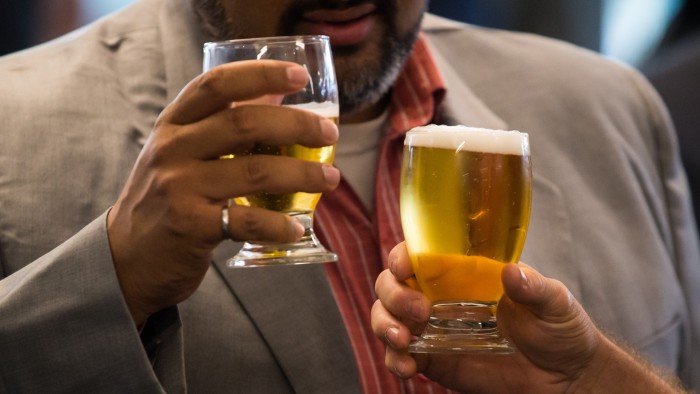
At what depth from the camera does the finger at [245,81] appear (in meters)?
1.14

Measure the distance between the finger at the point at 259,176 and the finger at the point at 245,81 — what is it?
7cm

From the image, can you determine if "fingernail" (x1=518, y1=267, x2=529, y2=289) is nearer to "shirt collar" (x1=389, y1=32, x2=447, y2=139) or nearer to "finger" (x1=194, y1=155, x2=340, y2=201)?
"finger" (x1=194, y1=155, x2=340, y2=201)

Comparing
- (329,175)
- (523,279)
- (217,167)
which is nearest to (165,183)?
(217,167)

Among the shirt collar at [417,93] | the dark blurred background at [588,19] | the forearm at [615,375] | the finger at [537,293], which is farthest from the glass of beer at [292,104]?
the dark blurred background at [588,19]

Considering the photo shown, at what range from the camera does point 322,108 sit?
1236 millimetres

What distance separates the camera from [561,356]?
1380 mm

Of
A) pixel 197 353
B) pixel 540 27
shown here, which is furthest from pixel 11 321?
pixel 540 27

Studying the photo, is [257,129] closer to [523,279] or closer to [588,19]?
[523,279]

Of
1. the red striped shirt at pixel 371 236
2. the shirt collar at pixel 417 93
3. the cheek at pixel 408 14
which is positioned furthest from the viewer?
the shirt collar at pixel 417 93

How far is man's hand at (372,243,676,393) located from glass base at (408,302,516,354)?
0.07ft

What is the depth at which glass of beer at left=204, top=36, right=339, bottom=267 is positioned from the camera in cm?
121

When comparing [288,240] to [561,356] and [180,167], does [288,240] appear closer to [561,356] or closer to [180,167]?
[180,167]

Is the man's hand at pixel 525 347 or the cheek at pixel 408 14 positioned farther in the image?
the cheek at pixel 408 14

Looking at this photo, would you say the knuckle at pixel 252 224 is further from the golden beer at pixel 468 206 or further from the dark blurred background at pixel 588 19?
the dark blurred background at pixel 588 19
